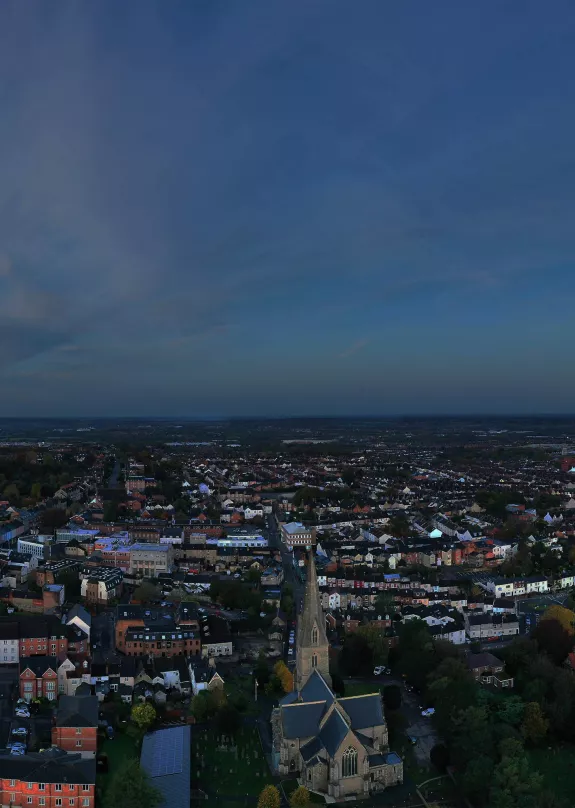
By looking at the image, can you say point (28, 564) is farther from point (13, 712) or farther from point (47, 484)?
point (47, 484)

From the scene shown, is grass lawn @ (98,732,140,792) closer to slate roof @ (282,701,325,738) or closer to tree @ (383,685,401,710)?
slate roof @ (282,701,325,738)

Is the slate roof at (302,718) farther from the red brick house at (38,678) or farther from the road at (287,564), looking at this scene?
the road at (287,564)

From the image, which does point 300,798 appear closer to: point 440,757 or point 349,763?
point 349,763

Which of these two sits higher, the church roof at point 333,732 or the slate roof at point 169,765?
the church roof at point 333,732

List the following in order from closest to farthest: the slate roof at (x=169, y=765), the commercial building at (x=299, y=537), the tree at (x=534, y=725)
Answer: the slate roof at (x=169, y=765)
the tree at (x=534, y=725)
the commercial building at (x=299, y=537)

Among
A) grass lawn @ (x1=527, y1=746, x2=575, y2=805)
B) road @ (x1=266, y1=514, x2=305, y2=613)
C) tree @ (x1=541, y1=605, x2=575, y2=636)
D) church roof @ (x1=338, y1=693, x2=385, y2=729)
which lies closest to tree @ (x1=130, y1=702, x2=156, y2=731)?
church roof @ (x1=338, y1=693, x2=385, y2=729)

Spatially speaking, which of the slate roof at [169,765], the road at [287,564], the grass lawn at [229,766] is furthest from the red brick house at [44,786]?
the road at [287,564]

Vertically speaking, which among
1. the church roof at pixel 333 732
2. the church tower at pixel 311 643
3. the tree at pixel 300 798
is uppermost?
the church tower at pixel 311 643

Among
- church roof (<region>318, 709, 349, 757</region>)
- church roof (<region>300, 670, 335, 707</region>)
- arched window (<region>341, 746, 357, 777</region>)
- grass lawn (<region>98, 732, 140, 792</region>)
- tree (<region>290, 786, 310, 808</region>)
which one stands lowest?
grass lawn (<region>98, 732, 140, 792</region>)
